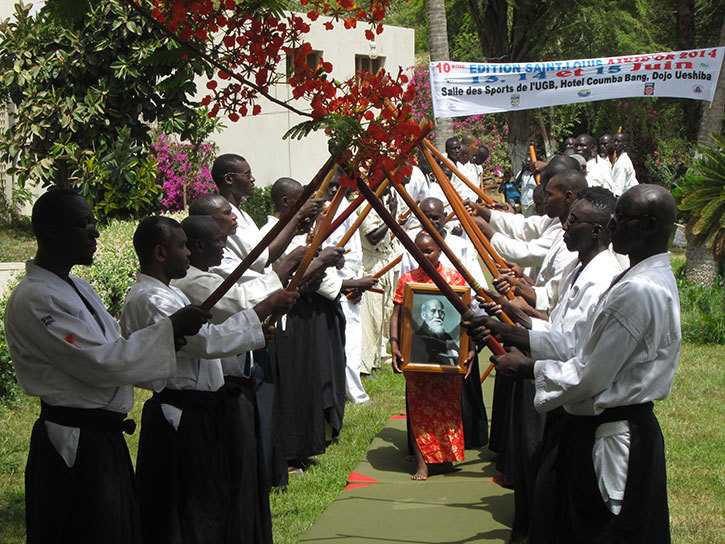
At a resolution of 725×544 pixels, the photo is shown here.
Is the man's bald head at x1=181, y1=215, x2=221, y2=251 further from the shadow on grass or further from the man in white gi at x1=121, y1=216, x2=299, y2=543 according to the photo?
the shadow on grass

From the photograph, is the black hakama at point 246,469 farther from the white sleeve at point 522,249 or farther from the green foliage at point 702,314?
the green foliage at point 702,314

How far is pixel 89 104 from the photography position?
1016 centimetres

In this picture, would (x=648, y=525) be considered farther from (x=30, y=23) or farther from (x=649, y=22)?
(x=649, y=22)

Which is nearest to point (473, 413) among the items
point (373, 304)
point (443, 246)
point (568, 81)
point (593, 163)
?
point (443, 246)

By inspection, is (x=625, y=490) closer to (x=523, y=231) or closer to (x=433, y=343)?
(x=433, y=343)

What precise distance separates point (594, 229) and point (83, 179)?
7639 millimetres

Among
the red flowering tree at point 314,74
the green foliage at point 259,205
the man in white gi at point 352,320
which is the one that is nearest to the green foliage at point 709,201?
the man in white gi at point 352,320

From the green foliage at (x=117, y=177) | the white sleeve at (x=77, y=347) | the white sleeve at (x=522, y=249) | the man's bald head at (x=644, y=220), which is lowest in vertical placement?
the white sleeve at (x=77, y=347)

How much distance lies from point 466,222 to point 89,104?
261 inches

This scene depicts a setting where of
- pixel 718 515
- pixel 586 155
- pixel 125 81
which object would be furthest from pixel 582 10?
pixel 718 515

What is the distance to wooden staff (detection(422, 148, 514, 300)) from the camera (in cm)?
518

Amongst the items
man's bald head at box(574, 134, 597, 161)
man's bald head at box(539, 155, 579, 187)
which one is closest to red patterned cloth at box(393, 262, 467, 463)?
man's bald head at box(539, 155, 579, 187)

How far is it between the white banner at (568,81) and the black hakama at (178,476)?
6.26 m

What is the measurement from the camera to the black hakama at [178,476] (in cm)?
426
